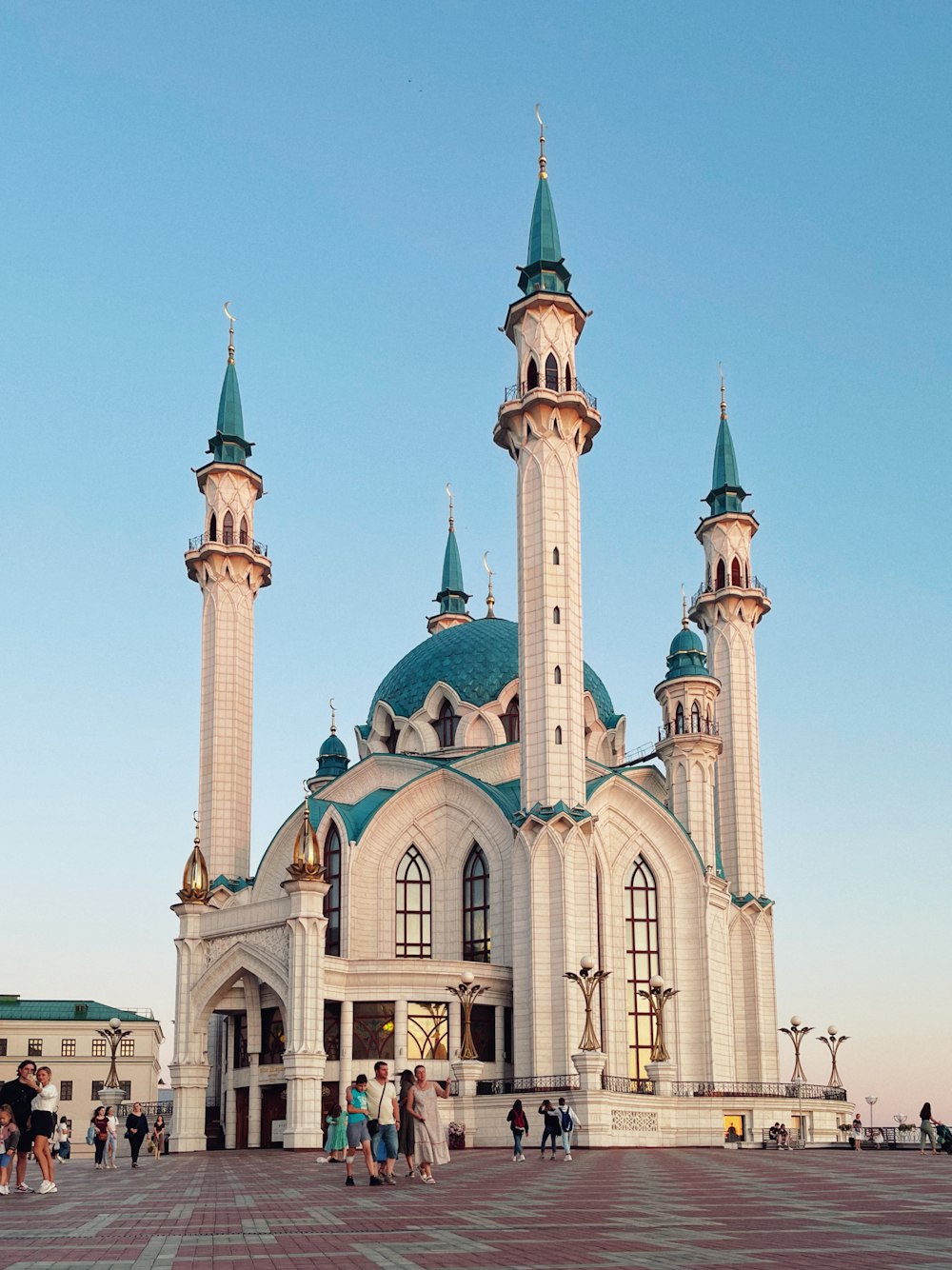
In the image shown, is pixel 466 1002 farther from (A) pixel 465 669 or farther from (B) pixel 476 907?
(A) pixel 465 669

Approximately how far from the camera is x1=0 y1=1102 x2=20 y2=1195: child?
1837 cm

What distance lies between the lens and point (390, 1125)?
20.0 meters

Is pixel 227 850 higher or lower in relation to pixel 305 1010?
higher

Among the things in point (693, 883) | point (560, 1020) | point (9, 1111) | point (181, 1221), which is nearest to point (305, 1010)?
point (560, 1020)

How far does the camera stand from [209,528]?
5812cm

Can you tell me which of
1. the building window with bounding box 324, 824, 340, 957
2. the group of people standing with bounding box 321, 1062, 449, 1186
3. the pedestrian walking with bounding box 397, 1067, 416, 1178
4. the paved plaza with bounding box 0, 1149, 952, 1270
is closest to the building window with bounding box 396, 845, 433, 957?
the building window with bounding box 324, 824, 340, 957

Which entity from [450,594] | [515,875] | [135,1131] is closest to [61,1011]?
[450,594]

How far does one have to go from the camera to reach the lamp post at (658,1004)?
45469 millimetres

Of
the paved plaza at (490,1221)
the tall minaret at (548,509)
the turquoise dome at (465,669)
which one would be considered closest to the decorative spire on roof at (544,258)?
the tall minaret at (548,509)

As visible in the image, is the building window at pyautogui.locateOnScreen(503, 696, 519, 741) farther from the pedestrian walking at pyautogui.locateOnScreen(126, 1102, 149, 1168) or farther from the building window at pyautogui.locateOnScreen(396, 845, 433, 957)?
the pedestrian walking at pyautogui.locateOnScreen(126, 1102, 149, 1168)

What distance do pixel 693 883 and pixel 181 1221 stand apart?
38.9 metres

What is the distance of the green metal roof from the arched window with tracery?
141 ft

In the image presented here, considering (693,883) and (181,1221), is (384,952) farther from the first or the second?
(181,1221)

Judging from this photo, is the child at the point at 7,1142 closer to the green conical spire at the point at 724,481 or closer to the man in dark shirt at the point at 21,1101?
the man in dark shirt at the point at 21,1101
